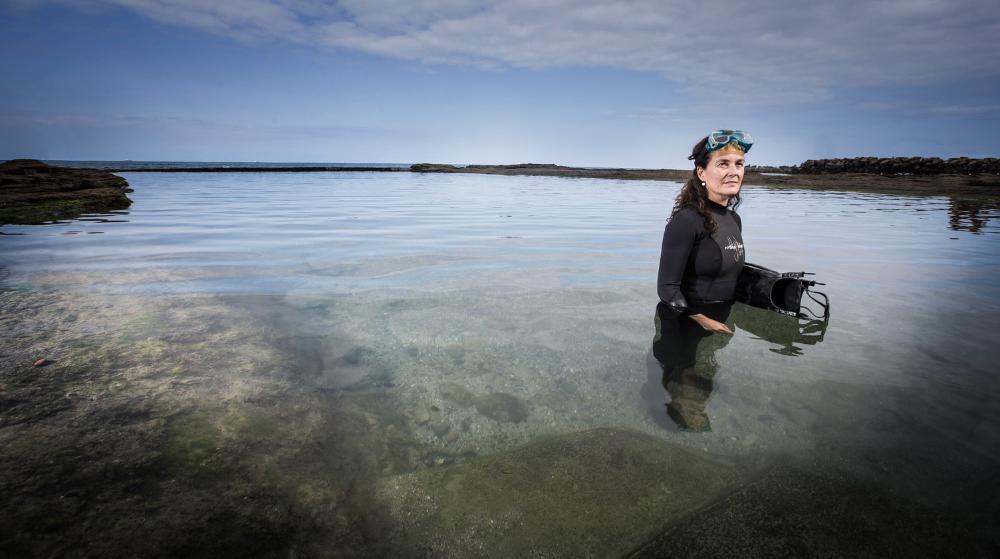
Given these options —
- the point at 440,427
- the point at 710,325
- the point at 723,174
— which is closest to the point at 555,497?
the point at 440,427

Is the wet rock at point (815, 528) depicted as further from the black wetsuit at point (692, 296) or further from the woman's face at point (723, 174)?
the woman's face at point (723, 174)

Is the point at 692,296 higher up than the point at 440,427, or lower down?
higher up

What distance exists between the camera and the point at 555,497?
8.04 ft

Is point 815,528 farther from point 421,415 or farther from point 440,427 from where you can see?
point 421,415

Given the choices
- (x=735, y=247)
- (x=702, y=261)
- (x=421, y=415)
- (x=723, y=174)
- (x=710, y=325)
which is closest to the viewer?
(x=421, y=415)

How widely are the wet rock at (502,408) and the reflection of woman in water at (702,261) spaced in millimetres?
1363

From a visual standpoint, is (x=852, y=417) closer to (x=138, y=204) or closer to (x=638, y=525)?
(x=638, y=525)

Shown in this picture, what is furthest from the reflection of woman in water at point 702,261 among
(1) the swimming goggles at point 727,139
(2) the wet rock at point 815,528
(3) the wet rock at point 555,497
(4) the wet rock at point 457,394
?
(4) the wet rock at point 457,394

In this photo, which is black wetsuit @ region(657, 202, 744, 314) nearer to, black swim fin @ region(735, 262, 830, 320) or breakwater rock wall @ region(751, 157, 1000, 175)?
black swim fin @ region(735, 262, 830, 320)

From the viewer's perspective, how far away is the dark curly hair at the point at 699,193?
447 centimetres

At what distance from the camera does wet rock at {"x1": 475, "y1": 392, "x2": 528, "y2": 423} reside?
10.8 ft

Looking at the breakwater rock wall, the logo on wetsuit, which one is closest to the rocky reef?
the logo on wetsuit

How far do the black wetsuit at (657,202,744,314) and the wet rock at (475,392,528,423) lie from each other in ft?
6.05

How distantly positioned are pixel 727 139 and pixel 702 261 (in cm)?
119
